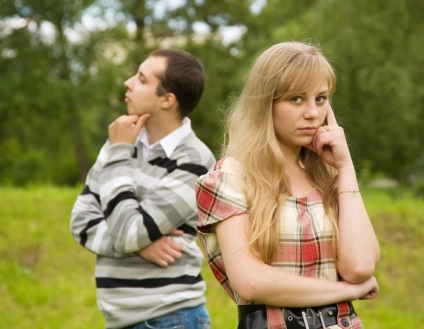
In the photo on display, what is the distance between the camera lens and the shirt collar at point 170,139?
11.0ft

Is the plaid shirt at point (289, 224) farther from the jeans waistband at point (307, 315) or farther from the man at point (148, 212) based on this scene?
the man at point (148, 212)

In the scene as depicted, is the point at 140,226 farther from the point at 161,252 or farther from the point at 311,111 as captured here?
the point at 311,111

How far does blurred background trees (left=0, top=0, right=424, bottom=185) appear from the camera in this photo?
22281 mm

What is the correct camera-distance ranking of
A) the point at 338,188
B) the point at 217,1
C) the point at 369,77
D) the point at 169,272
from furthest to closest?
1. the point at 217,1
2. the point at 369,77
3. the point at 169,272
4. the point at 338,188

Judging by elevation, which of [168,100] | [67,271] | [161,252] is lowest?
[67,271]

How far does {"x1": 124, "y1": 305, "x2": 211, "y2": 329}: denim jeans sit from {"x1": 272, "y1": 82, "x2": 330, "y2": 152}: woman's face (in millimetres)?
1123

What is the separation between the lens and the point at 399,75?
69.4 feet

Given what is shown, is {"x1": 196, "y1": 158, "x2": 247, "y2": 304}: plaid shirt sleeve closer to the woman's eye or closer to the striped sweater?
the woman's eye

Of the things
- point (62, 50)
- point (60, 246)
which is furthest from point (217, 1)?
point (60, 246)

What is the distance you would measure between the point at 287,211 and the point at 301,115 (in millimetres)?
332

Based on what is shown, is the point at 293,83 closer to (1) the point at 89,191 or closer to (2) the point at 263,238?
(2) the point at 263,238

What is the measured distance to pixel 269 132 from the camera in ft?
8.02

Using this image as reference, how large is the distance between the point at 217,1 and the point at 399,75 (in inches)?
441

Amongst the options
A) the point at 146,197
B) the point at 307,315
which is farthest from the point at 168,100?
the point at 307,315
